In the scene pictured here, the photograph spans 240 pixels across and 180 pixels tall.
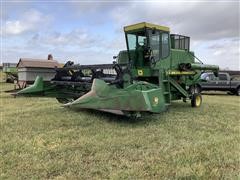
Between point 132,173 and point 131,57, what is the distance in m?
6.98

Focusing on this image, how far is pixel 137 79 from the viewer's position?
10.2 m

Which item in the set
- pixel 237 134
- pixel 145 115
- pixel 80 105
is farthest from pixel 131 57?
pixel 237 134

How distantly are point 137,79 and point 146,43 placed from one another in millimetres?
1096

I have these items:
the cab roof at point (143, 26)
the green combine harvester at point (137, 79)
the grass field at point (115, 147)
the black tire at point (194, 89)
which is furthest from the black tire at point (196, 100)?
the grass field at point (115, 147)

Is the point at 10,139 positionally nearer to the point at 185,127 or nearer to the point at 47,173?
the point at 47,173

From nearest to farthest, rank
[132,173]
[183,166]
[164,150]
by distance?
[132,173]
[183,166]
[164,150]

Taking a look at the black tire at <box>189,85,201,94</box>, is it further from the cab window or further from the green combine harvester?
the cab window

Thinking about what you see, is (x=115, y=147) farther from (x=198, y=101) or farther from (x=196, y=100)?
(x=198, y=101)

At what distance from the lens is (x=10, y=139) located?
595 cm

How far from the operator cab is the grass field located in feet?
8.15

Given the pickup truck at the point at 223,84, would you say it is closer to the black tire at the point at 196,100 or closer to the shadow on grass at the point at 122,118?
the black tire at the point at 196,100

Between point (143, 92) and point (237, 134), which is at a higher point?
point (143, 92)

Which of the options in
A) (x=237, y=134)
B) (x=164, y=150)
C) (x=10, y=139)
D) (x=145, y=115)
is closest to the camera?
(x=164, y=150)

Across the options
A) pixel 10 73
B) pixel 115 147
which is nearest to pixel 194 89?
pixel 115 147
